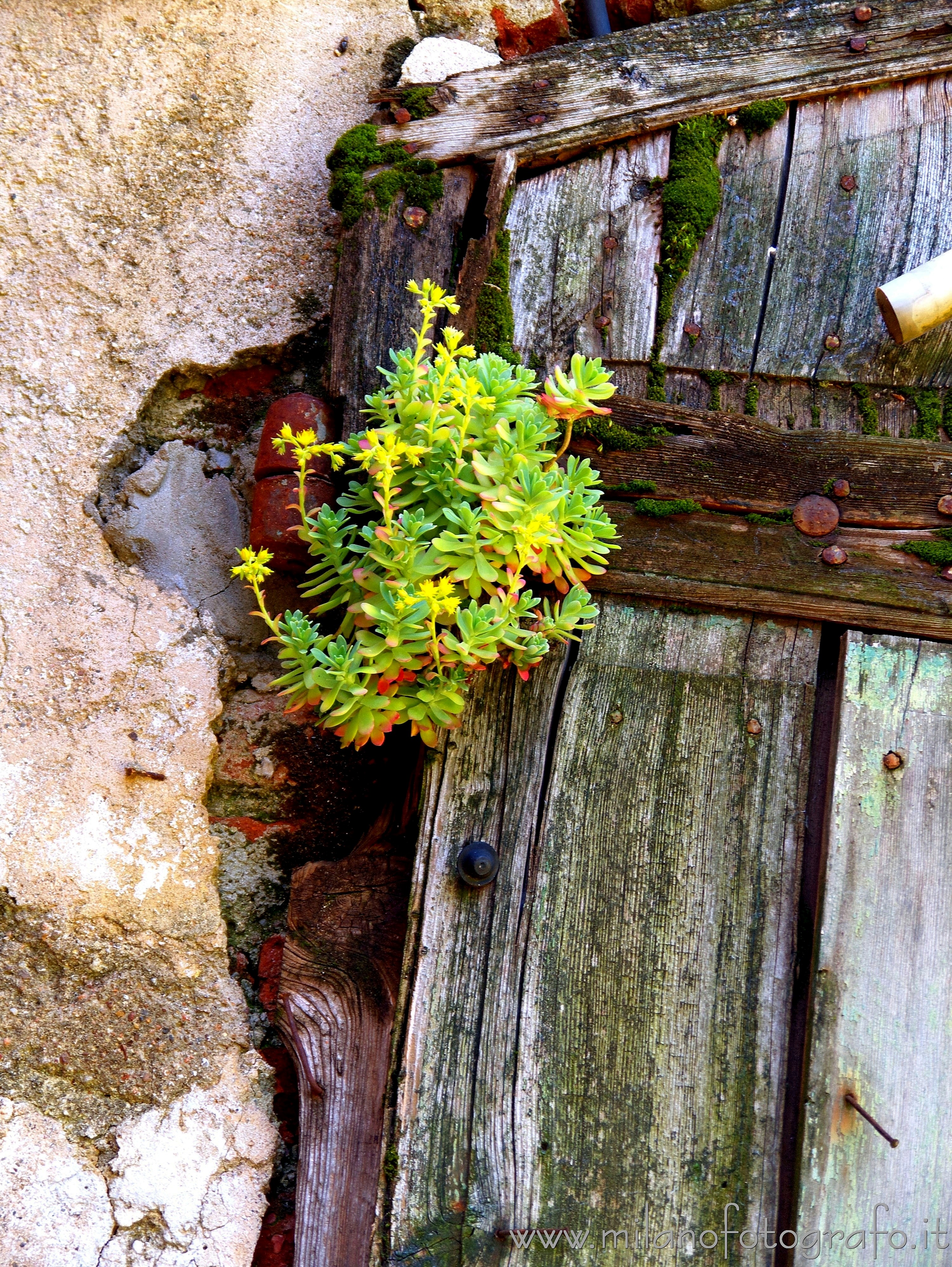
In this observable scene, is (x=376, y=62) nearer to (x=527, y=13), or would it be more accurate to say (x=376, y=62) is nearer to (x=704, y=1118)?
(x=527, y=13)

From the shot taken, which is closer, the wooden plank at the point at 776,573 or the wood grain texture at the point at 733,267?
the wooden plank at the point at 776,573

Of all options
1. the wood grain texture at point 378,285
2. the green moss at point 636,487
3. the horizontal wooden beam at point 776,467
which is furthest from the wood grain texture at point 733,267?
the wood grain texture at point 378,285

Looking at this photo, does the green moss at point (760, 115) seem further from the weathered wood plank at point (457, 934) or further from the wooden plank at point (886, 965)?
the weathered wood plank at point (457, 934)

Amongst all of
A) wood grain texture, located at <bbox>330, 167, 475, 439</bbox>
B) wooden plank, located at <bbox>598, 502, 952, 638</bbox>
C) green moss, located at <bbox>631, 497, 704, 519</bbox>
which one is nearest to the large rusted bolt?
wooden plank, located at <bbox>598, 502, 952, 638</bbox>

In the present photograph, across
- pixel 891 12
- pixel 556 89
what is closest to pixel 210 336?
pixel 556 89

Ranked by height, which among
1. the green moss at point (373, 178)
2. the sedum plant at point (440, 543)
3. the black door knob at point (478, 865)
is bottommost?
the black door knob at point (478, 865)

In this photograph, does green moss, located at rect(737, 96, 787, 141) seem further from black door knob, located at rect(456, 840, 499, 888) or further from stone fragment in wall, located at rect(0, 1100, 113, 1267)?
stone fragment in wall, located at rect(0, 1100, 113, 1267)

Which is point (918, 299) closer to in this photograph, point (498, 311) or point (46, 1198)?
point (498, 311)
